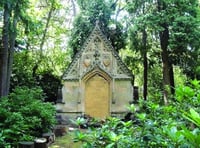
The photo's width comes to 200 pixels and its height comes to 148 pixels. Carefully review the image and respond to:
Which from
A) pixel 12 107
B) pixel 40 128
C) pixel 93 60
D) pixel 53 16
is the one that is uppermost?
pixel 53 16

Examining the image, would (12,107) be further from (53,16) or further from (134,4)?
(53,16)

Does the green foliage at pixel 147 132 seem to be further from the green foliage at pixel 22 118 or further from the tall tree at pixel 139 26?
the tall tree at pixel 139 26

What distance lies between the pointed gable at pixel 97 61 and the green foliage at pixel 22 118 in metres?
5.80

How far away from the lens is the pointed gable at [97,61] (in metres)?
17.8

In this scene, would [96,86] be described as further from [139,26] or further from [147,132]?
[147,132]

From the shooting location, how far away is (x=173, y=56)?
58.4 feet

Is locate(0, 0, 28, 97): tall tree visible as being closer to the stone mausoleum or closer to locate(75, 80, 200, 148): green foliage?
the stone mausoleum

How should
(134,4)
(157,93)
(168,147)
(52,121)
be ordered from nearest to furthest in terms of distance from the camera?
1. (168,147)
2. (52,121)
3. (134,4)
4. (157,93)

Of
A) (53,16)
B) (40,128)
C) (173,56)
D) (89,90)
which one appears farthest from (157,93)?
(40,128)

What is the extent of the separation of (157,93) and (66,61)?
24.5 ft

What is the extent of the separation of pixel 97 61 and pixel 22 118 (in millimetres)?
9861

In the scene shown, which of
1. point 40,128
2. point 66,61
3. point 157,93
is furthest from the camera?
point 66,61

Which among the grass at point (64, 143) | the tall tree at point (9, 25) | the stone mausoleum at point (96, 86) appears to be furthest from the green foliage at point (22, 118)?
the stone mausoleum at point (96, 86)

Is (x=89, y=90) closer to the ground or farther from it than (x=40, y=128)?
farther from it
